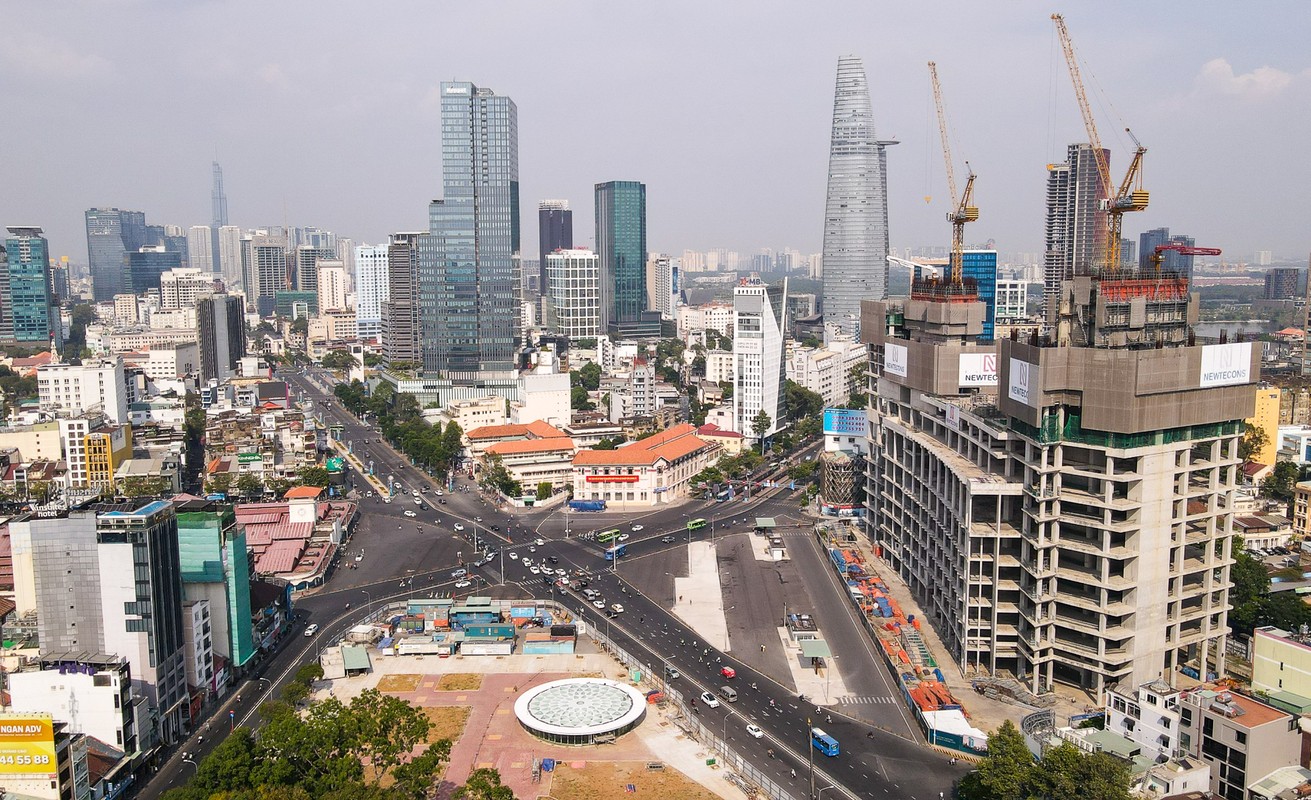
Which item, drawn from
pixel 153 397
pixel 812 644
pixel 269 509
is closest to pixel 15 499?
pixel 269 509

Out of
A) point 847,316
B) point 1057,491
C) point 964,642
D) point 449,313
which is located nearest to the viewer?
point 1057,491

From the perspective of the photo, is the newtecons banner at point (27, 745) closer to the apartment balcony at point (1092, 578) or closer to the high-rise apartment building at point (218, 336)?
the apartment balcony at point (1092, 578)

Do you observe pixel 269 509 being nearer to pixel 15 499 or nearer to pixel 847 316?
pixel 15 499

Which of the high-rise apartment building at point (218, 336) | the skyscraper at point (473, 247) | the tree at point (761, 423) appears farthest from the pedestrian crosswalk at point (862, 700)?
the high-rise apartment building at point (218, 336)

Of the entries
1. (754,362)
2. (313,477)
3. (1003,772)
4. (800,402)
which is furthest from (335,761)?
(800,402)

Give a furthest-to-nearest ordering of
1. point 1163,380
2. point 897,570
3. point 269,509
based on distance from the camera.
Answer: point 269,509
point 897,570
point 1163,380

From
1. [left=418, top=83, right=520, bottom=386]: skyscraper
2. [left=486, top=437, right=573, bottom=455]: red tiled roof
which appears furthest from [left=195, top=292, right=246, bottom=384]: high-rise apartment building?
[left=486, top=437, right=573, bottom=455]: red tiled roof
